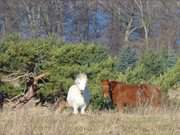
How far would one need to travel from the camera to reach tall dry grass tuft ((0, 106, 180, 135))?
24.2 ft

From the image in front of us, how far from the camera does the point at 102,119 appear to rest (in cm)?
866

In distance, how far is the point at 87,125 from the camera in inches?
317

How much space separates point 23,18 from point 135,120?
4897 cm

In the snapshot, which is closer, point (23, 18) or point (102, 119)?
point (102, 119)

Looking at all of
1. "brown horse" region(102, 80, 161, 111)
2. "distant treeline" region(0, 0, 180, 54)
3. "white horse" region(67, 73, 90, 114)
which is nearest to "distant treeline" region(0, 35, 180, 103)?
"brown horse" region(102, 80, 161, 111)

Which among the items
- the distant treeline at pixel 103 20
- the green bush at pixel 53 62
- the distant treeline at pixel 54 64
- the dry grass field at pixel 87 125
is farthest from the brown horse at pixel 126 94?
the distant treeline at pixel 103 20

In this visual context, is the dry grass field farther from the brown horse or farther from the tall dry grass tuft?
the brown horse

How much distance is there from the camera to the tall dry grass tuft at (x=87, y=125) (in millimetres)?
7371

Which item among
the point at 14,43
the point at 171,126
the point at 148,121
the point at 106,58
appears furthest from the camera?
the point at 106,58

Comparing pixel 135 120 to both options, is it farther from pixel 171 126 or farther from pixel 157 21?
pixel 157 21

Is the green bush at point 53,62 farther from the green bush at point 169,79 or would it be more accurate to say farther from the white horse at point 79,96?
the white horse at point 79,96

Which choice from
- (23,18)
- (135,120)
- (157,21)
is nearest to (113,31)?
(157,21)

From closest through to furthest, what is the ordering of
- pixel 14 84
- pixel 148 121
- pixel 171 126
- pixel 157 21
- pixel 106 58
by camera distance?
pixel 171 126 < pixel 148 121 < pixel 14 84 < pixel 106 58 < pixel 157 21

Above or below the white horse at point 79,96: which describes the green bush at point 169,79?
below
